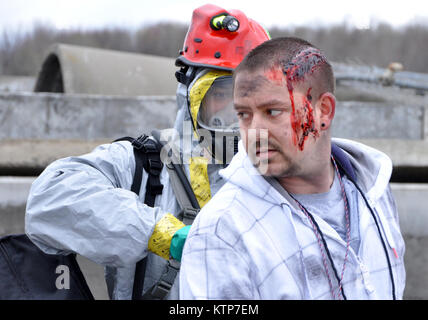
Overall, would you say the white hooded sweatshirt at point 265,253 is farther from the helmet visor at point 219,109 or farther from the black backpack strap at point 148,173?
the helmet visor at point 219,109

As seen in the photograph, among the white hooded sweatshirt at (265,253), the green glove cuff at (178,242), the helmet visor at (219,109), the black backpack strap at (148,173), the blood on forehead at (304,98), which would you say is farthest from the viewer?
A: the helmet visor at (219,109)

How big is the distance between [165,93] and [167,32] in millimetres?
38557

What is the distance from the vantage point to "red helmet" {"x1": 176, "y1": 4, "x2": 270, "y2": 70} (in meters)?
2.66

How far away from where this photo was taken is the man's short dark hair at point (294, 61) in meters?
1.53

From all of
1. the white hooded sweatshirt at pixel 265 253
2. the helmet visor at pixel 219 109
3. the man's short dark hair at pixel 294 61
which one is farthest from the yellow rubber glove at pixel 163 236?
the man's short dark hair at pixel 294 61

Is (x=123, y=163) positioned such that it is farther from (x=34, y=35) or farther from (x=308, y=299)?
(x=34, y=35)

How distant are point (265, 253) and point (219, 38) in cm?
159

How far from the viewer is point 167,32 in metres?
45.5

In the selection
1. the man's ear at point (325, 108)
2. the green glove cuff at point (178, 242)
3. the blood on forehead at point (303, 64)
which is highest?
the blood on forehead at point (303, 64)

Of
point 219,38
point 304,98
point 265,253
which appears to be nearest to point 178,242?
point 265,253

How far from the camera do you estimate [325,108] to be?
5.32 ft

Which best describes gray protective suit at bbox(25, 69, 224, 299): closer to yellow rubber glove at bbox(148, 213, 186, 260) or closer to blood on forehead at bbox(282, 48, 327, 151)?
yellow rubber glove at bbox(148, 213, 186, 260)

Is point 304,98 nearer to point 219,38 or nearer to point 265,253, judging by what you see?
point 265,253

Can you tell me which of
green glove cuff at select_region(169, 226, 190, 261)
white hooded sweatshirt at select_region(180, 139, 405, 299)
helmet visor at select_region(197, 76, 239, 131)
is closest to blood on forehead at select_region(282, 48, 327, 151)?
white hooded sweatshirt at select_region(180, 139, 405, 299)
